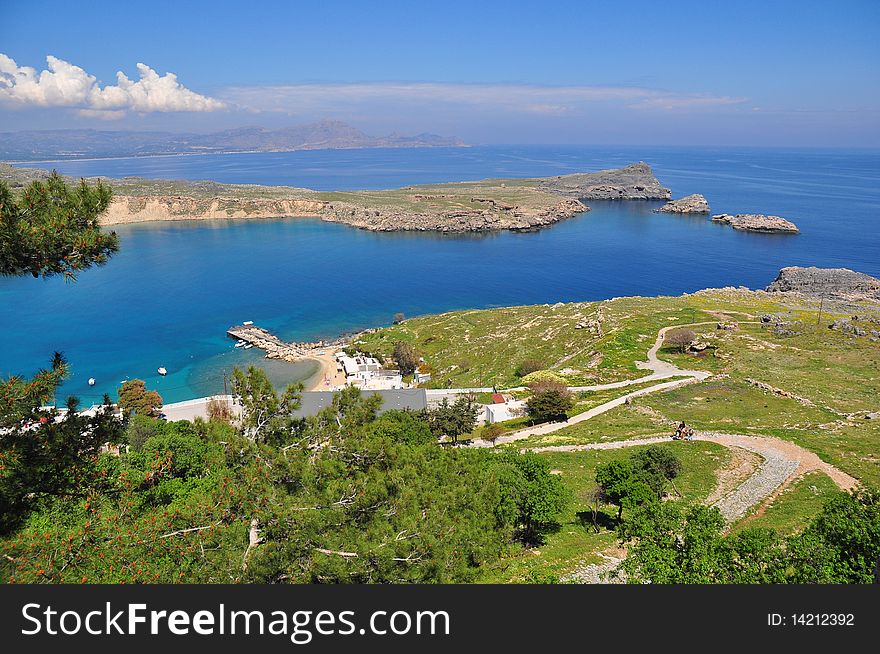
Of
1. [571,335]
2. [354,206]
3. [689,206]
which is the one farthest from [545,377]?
[689,206]

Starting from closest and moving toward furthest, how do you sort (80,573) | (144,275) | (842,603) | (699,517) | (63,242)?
1. (842,603)
2. (80,573)
3. (63,242)
4. (699,517)
5. (144,275)

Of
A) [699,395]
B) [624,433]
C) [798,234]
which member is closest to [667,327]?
[699,395]

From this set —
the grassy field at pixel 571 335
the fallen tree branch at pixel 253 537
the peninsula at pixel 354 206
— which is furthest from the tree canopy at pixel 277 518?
the peninsula at pixel 354 206

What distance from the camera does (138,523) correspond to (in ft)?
28.8

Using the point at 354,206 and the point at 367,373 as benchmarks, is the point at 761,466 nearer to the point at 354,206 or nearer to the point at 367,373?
the point at 367,373

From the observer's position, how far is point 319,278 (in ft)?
327

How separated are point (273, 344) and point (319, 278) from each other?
3556 centimetres

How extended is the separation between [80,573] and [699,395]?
34.2 metres

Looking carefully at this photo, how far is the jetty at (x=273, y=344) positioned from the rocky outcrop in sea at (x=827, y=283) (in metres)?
73.3

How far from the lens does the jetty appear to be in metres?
62.4

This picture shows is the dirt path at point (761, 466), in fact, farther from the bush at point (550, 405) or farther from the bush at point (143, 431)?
the bush at point (143, 431)

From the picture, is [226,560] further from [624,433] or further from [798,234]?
[798,234]

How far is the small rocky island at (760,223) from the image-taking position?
438 ft

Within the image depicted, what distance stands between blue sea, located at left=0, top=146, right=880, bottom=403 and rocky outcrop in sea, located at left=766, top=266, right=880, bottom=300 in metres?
5.41
